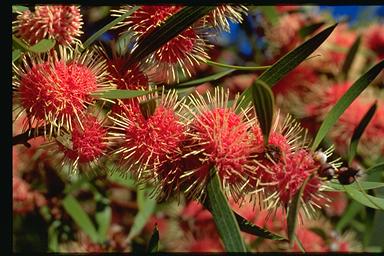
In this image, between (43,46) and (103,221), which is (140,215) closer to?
(103,221)

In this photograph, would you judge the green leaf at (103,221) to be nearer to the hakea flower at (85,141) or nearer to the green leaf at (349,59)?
the hakea flower at (85,141)

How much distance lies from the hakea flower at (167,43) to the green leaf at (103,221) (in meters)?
0.66

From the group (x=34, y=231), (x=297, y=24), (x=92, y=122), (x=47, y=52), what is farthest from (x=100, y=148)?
(x=297, y=24)

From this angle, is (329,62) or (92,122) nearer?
(92,122)

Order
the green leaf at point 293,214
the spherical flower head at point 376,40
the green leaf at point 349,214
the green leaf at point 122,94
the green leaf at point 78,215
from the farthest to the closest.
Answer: the spherical flower head at point 376,40, the green leaf at point 349,214, the green leaf at point 78,215, the green leaf at point 122,94, the green leaf at point 293,214

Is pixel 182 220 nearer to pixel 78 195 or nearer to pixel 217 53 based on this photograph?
pixel 78 195

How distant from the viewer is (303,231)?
1.47 m

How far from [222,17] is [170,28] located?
0.09 m

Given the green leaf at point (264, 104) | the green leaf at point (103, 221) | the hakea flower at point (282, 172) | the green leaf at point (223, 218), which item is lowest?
the green leaf at point (103, 221)

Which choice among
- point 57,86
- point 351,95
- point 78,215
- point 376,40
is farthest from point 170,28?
point 376,40

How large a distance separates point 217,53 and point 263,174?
0.96 metres

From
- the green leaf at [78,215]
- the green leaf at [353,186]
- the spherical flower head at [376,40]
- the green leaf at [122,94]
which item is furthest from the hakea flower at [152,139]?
the spherical flower head at [376,40]

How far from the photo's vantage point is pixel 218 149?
79 centimetres

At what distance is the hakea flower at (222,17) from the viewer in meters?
0.86
